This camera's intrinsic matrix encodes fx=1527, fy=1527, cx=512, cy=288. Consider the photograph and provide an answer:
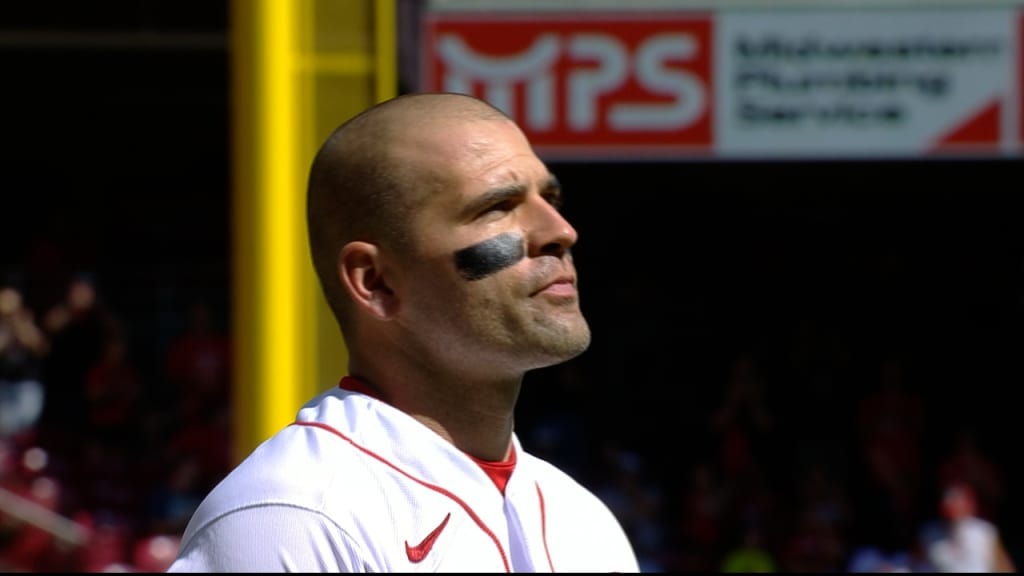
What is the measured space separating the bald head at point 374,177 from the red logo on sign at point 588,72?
25.6ft

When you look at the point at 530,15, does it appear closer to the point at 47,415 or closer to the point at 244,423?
the point at 47,415

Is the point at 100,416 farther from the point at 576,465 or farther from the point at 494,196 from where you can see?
the point at 494,196

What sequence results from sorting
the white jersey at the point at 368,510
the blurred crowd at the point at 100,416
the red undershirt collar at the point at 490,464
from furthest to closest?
1. the blurred crowd at the point at 100,416
2. the red undershirt collar at the point at 490,464
3. the white jersey at the point at 368,510

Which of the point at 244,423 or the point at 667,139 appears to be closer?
the point at 244,423

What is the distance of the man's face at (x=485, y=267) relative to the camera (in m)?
1.80

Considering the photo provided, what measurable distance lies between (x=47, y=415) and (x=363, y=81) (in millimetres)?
8039

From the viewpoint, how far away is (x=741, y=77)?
32.2 ft

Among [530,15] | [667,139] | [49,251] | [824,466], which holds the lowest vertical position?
[824,466]

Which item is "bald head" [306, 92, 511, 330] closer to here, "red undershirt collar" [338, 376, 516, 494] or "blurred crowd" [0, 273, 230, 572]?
"red undershirt collar" [338, 376, 516, 494]

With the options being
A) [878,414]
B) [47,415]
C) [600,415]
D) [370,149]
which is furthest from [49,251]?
[370,149]

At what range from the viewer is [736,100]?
9.87m

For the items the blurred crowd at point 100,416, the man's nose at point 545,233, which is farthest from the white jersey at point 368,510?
the blurred crowd at point 100,416

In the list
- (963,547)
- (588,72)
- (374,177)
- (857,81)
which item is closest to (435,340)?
(374,177)

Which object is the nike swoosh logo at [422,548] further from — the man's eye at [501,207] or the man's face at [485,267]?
the man's eye at [501,207]
